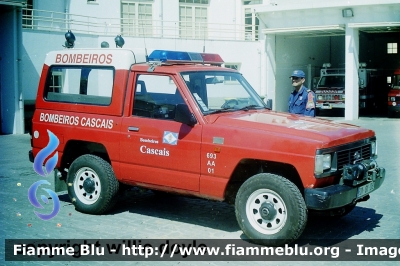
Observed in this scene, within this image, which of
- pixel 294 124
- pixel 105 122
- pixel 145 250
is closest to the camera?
pixel 145 250

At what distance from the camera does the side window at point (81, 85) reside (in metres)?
7.03

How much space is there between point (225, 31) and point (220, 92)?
21.7 m

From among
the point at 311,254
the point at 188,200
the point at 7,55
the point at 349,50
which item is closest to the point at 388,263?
the point at 311,254

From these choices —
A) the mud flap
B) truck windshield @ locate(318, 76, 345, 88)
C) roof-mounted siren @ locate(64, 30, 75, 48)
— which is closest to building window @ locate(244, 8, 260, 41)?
truck windshield @ locate(318, 76, 345, 88)

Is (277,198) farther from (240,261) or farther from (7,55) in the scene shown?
(7,55)

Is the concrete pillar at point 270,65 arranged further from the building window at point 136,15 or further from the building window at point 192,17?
the building window at point 136,15

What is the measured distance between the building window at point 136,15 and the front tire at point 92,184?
1955cm

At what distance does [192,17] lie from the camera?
28.2 metres

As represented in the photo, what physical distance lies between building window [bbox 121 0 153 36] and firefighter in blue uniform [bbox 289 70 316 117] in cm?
1842

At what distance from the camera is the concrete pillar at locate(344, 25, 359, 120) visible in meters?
23.3

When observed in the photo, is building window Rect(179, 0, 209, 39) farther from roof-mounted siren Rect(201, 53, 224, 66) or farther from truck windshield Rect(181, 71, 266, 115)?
truck windshield Rect(181, 71, 266, 115)

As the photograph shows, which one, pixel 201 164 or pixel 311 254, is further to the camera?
pixel 201 164

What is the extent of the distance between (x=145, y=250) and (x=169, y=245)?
0.97 feet

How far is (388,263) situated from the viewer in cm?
534
